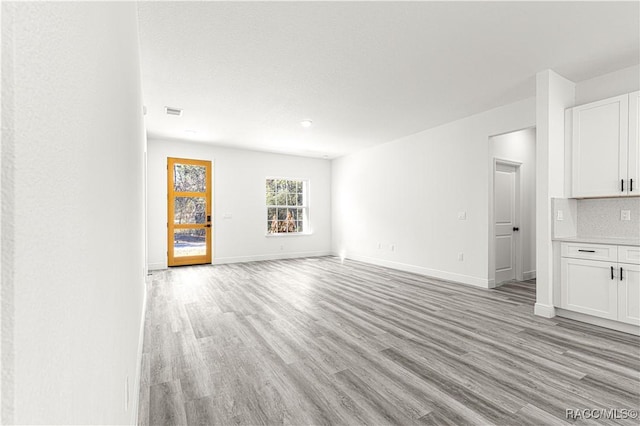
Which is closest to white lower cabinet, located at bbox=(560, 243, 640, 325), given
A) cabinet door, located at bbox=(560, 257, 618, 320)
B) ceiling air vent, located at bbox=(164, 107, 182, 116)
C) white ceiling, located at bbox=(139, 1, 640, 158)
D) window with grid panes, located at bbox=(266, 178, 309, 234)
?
cabinet door, located at bbox=(560, 257, 618, 320)

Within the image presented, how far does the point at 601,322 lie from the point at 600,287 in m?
0.37

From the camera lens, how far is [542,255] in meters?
3.46

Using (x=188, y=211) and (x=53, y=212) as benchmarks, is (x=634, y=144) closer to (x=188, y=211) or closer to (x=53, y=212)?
(x=53, y=212)

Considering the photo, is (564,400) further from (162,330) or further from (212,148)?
(212,148)

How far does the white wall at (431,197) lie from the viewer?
4.78 m

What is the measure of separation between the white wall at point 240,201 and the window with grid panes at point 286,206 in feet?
0.62

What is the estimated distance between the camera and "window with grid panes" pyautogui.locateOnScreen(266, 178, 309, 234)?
25.6 feet

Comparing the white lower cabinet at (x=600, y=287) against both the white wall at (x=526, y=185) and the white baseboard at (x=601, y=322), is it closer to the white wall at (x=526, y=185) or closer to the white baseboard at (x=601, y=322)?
the white baseboard at (x=601, y=322)

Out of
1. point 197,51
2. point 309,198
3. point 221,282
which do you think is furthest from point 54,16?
point 309,198

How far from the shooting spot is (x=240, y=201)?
23.9ft

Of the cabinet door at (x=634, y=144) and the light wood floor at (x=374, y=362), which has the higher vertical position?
the cabinet door at (x=634, y=144)

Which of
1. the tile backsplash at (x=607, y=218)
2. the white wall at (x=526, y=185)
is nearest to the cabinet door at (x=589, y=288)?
the tile backsplash at (x=607, y=218)

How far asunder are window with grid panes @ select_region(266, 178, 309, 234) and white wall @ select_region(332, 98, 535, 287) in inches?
52.5

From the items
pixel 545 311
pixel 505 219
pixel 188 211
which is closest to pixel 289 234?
pixel 188 211
